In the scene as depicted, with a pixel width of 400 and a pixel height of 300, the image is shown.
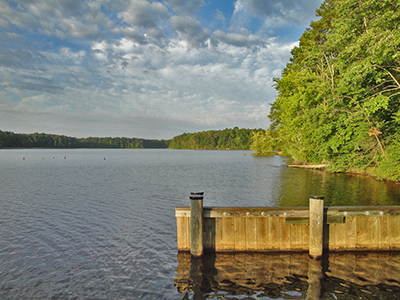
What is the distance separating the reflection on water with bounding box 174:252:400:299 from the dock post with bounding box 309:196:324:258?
33cm

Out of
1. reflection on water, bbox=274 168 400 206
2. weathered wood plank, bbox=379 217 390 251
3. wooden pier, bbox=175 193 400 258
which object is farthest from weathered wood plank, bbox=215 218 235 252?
reflection on water, bbox=274 168 400 206

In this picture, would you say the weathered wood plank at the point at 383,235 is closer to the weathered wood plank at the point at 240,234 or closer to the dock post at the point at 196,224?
the weathered wood plank at the point at 240,234

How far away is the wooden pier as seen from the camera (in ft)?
27.9

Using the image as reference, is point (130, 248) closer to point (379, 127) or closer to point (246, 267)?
point (246, 267)

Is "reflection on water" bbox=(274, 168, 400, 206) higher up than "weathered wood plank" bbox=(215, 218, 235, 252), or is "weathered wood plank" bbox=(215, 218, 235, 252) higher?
"weathered wood plank" bbox=(215, 218, 235, 252)

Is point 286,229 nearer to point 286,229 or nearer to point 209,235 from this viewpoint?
point 286,229

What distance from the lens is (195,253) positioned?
8734 millimetres

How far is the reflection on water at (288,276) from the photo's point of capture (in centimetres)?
688

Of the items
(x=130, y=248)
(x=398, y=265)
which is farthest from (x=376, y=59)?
(x=130, y=248)

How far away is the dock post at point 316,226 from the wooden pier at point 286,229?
0.03m

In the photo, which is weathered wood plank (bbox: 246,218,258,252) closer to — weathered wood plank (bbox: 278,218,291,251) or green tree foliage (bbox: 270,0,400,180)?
weathered wood plank (bbox: 278,218,291,251)

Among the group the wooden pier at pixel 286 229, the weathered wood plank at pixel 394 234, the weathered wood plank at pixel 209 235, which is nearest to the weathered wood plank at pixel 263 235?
the wooden pier at pixel 286 229

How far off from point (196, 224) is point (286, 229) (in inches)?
117

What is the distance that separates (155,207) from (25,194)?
1220cm
